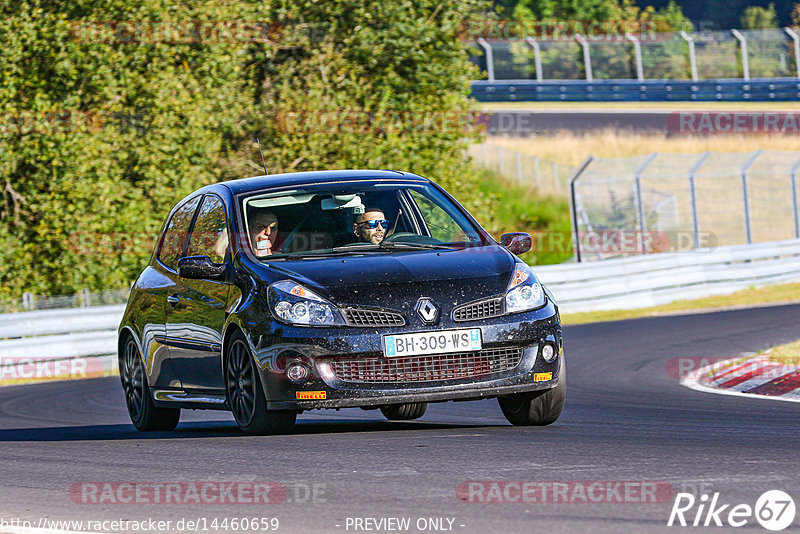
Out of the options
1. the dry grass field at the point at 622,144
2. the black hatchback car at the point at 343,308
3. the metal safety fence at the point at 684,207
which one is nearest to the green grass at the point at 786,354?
the black hatchback car at the point at 343,308

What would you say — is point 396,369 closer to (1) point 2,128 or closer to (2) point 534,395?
(2) point 534,395

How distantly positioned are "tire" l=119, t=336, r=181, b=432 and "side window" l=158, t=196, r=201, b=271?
2.34 feet

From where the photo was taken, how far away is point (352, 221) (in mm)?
9047

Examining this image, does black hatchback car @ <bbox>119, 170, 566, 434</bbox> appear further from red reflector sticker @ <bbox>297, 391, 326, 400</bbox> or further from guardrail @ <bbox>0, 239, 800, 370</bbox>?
guardrail @ <bbox>0, 239, 800, 370</bbox>

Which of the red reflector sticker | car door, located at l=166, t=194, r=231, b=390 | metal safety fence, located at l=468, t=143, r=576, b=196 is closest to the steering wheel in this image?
car door, located at l=166, t=194, r=231, b=390

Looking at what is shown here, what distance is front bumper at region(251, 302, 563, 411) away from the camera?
790 centimetres

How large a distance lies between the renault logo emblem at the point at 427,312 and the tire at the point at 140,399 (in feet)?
9.36

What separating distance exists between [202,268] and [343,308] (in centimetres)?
128

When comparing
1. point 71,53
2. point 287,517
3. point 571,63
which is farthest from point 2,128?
point 571,63

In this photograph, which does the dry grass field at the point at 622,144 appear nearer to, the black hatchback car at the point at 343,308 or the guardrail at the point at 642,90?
the guardrail at the point at 642,90

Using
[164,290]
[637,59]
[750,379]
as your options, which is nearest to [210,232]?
[164,290]

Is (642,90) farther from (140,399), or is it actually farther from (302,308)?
(302,308)

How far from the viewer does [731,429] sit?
8.30m

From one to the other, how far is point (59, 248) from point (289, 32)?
6608 mm
